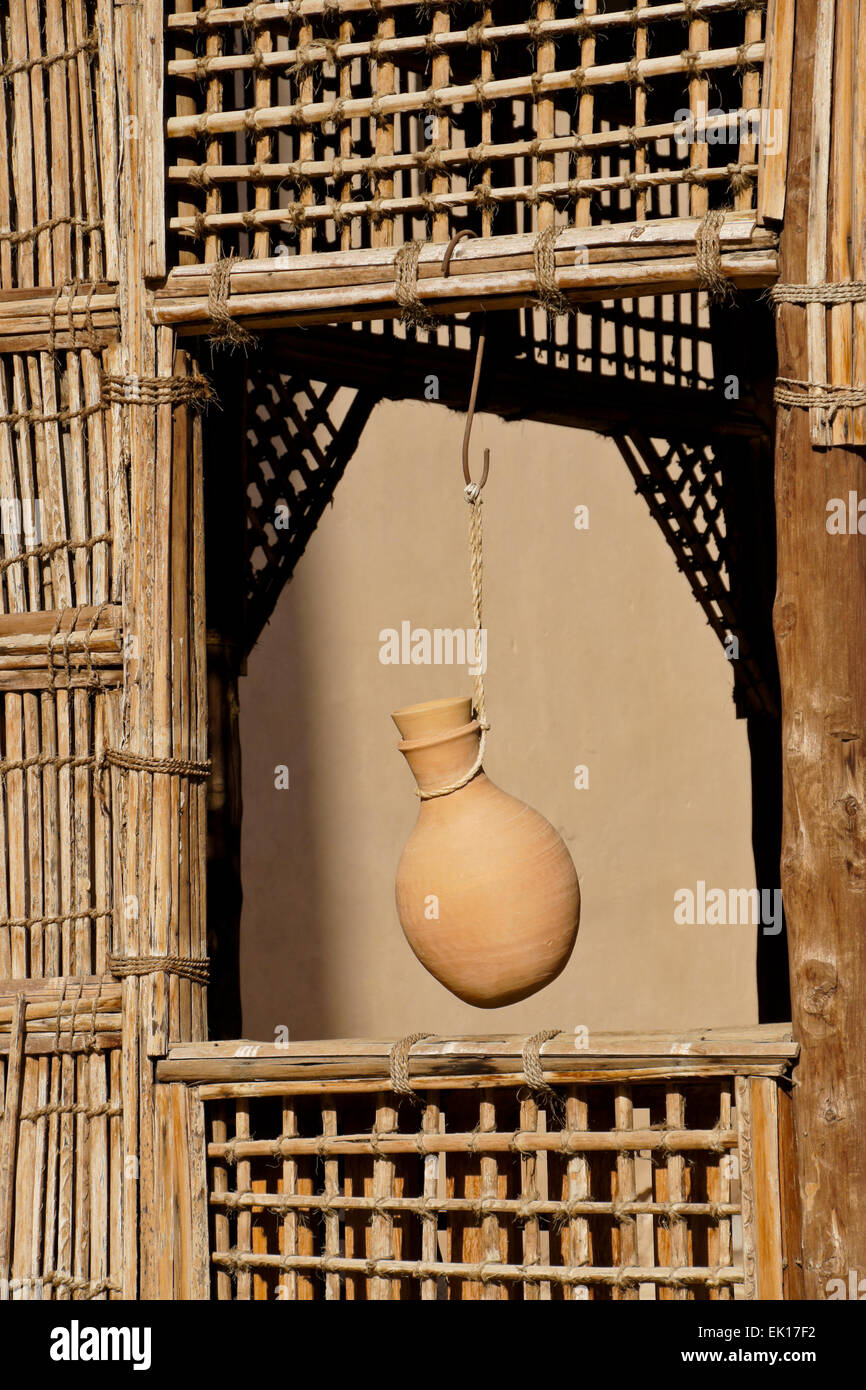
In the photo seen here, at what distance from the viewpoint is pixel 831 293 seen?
119 inches

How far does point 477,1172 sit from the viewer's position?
3.26 m

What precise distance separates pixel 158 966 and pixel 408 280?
1.42 meters

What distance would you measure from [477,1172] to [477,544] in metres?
1.20

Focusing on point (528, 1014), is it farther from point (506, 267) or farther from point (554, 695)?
point (506, 267)

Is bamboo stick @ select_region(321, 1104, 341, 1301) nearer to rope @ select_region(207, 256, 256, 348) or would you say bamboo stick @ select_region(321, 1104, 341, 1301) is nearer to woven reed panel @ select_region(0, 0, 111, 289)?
rope @ select_region(207, 256, 256, 348)

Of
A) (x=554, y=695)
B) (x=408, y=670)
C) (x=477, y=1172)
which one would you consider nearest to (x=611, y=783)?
(x=554, y=695)

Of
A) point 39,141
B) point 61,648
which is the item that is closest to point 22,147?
point 39,141

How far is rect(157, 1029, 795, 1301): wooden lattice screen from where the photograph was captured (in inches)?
117

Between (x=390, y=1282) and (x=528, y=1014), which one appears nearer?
(x=390, y=1282)

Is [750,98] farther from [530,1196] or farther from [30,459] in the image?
[530,1196]

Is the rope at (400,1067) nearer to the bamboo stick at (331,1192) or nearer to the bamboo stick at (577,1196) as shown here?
the bamboo stick at (331,1192)

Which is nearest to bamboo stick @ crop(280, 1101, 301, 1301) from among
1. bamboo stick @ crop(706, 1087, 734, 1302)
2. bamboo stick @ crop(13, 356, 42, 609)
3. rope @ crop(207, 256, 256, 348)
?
bamboo stick @ crop(706, 1087, 734, 1302)

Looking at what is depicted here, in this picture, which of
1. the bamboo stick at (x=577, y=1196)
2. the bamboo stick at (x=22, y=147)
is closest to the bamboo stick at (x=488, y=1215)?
the bamboo stick at (x=577, y=1196)

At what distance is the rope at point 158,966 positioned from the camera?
11.0ft
